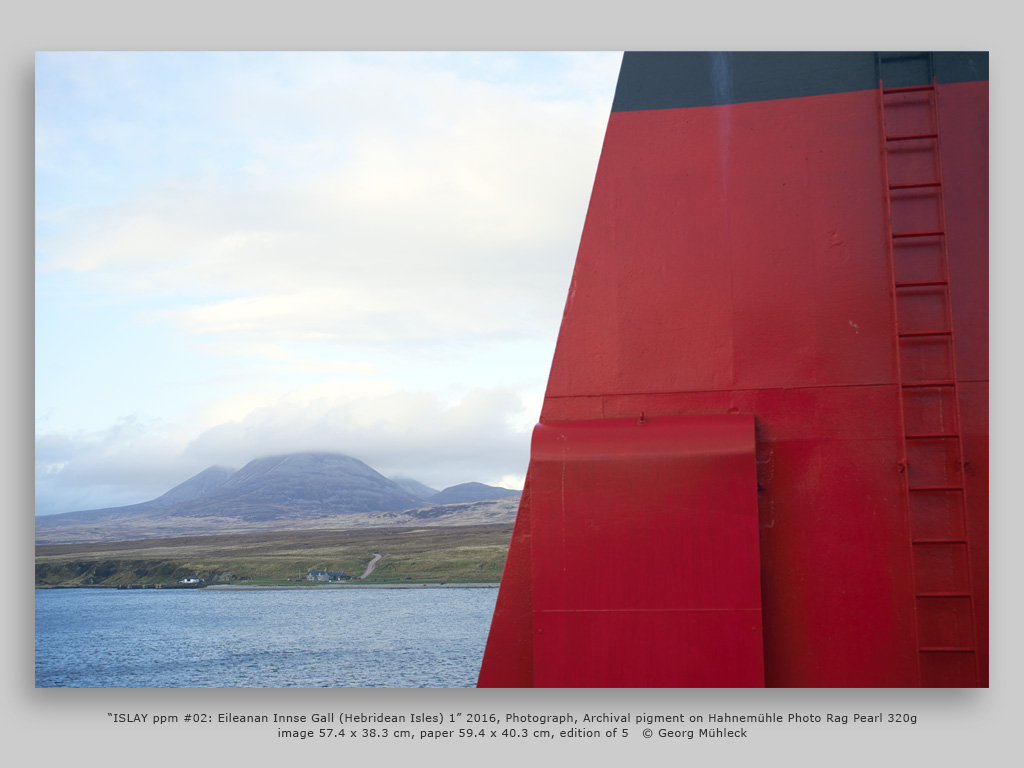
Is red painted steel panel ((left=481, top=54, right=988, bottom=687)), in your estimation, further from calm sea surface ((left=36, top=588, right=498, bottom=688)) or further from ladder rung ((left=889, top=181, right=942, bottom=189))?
calm sea surface ((left=36, top=588, right=498, bottom=688))

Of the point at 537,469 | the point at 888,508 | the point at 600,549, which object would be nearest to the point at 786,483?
the point at 888,508

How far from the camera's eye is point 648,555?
11.3 ft

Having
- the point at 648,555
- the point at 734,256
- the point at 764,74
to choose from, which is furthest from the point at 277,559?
the point at 764,74

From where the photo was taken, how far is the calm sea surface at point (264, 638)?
32.7 metres

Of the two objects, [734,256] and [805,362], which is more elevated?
[734,256]

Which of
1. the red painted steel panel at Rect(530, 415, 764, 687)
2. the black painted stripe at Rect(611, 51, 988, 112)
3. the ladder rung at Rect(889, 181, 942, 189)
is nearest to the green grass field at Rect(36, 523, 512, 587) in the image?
the red painted steel panel at Rect(530, 415, 764, 687)

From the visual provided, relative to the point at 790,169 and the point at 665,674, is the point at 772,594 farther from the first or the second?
the point at 790,169

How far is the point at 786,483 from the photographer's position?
137 inches

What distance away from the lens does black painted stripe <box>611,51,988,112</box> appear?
12.0 ft

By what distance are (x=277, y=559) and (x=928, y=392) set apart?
88.7 meters

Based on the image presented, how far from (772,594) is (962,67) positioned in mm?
2542

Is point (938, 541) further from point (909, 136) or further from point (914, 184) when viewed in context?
point (909, 136)

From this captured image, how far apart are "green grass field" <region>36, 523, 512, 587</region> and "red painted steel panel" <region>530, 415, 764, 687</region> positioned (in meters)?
69.0

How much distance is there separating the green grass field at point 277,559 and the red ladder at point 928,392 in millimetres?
69112
